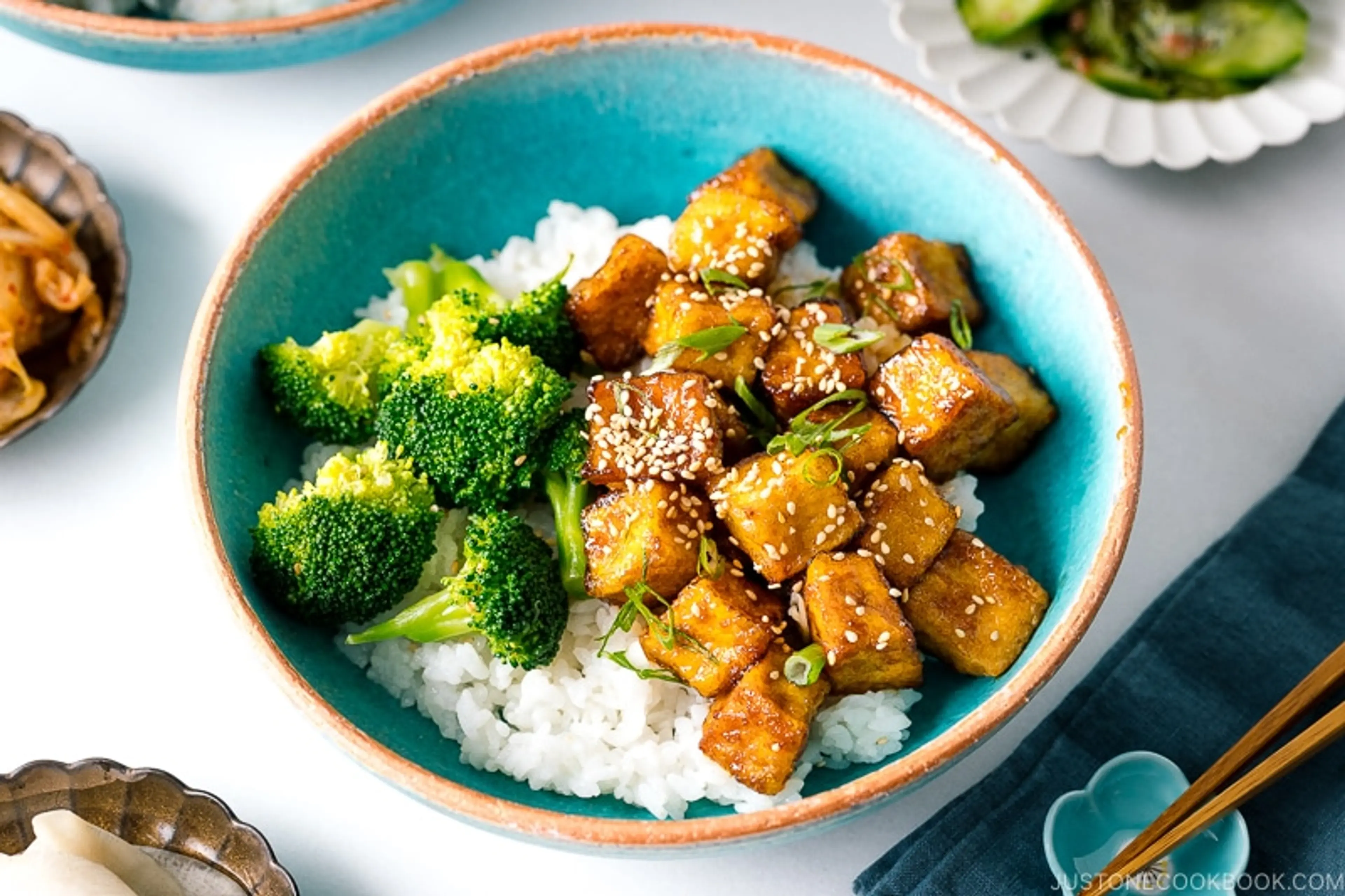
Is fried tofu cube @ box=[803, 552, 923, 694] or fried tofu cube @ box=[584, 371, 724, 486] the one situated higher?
fried tofu cube @ box=[584, 371, 724, 486]

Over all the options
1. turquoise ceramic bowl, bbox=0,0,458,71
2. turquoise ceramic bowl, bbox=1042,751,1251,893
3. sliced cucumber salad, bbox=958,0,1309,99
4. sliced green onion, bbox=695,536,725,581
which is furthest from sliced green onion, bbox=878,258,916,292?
turquoise ceramic bowl, bbox=0,0,458,71

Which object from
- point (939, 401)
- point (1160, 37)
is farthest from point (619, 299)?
point (1160, 37)

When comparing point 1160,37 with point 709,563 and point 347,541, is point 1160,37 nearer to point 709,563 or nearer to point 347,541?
point 709,563

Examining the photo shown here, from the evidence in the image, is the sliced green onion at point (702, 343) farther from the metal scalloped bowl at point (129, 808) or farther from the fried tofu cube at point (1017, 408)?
the metal scalloped bowl at point (129, 808)

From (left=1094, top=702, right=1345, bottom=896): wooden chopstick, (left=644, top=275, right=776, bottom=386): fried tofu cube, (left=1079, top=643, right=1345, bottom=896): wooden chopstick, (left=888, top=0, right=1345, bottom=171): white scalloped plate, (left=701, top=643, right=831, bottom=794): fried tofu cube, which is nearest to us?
(left=1094, top=702, right=1345, bottom=896): wooden chopstick

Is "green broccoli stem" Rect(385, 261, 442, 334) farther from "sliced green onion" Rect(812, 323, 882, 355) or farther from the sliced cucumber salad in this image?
the sliced cucumber salad

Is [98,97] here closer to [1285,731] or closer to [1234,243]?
[1234,243]
